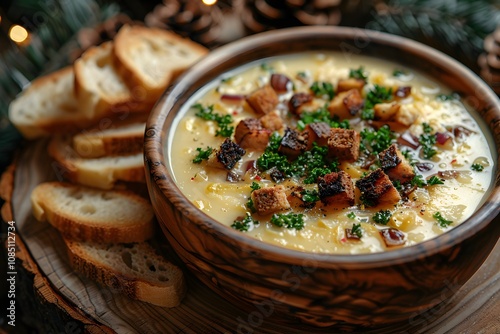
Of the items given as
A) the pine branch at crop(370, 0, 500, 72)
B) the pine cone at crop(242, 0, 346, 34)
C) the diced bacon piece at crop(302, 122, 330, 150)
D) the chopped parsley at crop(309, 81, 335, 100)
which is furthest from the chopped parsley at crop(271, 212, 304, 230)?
the pine cone at crop(242, 0, 346, 34)

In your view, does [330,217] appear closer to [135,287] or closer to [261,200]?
[261,200]

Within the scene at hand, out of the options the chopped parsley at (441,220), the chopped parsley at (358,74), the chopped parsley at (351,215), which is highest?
the chopped parsley at (358,74)

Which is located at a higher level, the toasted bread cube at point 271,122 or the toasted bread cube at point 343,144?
the toasted bread cube at point 343,144

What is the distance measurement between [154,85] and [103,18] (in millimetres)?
888

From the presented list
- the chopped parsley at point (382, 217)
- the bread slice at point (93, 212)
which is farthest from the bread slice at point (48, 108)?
the chopped parsley at point (382, 217)

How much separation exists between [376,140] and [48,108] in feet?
7.25

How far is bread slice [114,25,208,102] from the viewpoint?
417 centimetres

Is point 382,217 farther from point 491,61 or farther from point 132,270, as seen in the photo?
point 491,61

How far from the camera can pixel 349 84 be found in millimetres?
3801

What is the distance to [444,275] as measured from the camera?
2752 millimetres

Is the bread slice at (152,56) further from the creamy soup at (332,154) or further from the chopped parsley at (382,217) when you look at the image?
the chopped parsley at (382,217)

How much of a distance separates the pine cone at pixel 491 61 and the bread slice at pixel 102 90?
7.55ft

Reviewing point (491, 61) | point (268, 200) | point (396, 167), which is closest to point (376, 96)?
point (396, 167)

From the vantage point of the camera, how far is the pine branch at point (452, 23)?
4512mm
